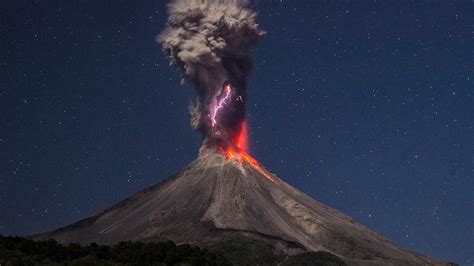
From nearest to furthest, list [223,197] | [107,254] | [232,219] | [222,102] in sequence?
1. [107,254]
2. [232,219]
3. [223,197]
4. [222,102]

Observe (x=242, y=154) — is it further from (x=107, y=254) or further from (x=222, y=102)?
(x=107, y=254)

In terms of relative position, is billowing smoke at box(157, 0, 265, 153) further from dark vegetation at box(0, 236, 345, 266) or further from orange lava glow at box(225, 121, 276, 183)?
dark vegetation at box(0, 236, 345, 266)

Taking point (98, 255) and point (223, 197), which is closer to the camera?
point (98, 255)

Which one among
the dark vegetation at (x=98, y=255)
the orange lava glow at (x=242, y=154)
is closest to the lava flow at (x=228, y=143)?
the orange lava glow at (x=242, y=154)

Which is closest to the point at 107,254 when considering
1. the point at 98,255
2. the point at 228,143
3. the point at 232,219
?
the point at 98,255

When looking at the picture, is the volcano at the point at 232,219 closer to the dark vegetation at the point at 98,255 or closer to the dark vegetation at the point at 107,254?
the dark vegetation at the point at 98,255

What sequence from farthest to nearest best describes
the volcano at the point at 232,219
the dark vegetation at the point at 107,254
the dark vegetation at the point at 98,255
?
the volcano at the point at 232,219
the dark vegetation at the point at 107,254
the dark vegetation at the point at 98,255

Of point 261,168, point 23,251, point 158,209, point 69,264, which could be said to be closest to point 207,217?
point 158,209
